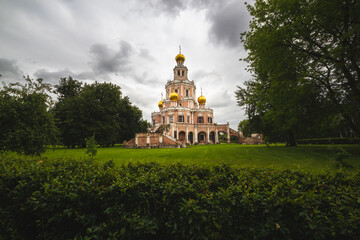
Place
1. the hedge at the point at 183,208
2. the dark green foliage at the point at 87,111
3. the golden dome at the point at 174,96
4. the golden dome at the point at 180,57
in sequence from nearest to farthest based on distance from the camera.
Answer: the hedge at the point at 183,208, the dark green foliage at the point at 87,111, the golden dome at the point at 174,96, the golden dome at the point at 180,57

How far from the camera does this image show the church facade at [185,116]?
4322cm

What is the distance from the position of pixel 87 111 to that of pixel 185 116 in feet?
83.8

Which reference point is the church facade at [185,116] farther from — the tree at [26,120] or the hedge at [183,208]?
the hedge at [183,208]

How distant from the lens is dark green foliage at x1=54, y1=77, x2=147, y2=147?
30609 millimetres

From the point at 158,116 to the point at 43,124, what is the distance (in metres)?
38.6

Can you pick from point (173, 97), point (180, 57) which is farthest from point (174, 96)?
point (180, 57)

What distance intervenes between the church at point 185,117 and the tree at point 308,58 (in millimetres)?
26617

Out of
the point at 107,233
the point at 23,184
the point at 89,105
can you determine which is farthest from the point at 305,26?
the point at 89,105

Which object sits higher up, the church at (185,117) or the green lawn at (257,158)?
the church at (185,117)

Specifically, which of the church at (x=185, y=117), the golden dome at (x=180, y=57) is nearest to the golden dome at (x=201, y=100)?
the church at (x=185, y=117)

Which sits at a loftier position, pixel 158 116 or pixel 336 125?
pixel 158 116

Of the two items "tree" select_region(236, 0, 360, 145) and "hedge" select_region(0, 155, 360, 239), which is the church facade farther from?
"hedge" select_region(0, 155, 360, 239)

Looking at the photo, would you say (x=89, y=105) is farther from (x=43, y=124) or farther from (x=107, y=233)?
(x=107, y=233)

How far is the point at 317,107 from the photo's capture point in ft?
43.2
